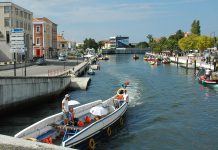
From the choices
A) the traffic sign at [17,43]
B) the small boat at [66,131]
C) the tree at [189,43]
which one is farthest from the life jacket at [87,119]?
the tree at [189,43]

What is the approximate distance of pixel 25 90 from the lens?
30.4 metres

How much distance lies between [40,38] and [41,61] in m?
40.0

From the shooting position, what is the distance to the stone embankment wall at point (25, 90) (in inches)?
1080

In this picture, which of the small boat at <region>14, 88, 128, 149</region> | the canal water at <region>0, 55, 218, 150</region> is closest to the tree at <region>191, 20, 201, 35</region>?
the canal water at <region>0, 55, 218, 150</region>

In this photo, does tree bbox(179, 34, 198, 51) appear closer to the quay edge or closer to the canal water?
the canal water

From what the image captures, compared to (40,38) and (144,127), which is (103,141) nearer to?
(144,127)

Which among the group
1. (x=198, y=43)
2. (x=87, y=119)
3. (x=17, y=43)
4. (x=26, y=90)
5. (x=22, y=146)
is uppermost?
(x=198, y=43)

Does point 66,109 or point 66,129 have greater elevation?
point 66,109

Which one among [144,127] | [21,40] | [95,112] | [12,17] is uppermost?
[12,17]

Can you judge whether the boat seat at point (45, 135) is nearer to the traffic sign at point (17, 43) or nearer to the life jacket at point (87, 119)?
the life jacket at point (87, 119)

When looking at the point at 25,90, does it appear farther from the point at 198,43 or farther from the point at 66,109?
the point at 198,43

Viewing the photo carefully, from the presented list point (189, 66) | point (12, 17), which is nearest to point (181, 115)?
point (12, 17)

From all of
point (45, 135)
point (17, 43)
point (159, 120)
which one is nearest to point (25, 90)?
point (17, 43)

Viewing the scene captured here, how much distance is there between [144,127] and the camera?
2641cm
